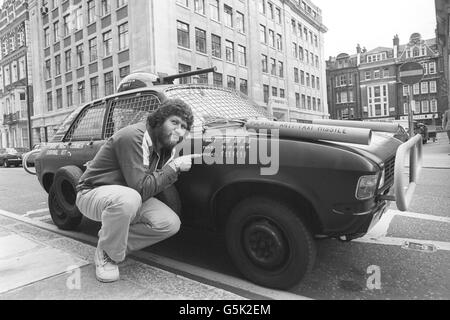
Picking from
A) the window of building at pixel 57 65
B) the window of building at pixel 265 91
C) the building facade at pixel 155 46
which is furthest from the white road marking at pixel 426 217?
the window of building at pixel 57 65

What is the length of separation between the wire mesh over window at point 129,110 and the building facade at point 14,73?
4054 centimetres

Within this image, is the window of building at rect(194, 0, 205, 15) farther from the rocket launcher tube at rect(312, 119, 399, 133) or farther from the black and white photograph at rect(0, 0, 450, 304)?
the rocket launcher tube at rect(312, 119, 399, 133)

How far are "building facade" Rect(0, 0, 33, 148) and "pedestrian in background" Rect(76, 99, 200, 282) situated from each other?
41.6 m

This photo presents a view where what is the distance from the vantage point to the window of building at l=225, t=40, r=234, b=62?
107 feet

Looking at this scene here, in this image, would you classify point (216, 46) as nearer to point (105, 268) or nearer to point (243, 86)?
point (243, 86)

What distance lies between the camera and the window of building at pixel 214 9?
31031 millimetres

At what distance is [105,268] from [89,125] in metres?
1.92

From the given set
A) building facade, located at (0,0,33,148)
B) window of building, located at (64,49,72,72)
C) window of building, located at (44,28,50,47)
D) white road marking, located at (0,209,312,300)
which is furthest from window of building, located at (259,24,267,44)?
white road marking, located at (0,209,312,300)

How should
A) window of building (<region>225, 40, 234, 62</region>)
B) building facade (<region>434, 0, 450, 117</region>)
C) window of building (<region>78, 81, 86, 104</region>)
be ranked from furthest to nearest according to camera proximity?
window of building (<region>225, 40, 234, 62</region>) < window of building (<region>78, 81, 86, 104</region>) < building facade (<region>434, 0, 450, 117</region>)

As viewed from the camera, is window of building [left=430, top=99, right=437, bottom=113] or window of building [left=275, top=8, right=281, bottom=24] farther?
window of building [left=430, top=99, right=437, bottom=113]

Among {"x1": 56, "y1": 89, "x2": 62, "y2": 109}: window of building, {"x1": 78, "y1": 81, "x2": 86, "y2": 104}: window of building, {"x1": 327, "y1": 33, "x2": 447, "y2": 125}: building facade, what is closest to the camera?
{"x1": 78, "y1": 81, "x2": 86, "y2": 104}: window of building

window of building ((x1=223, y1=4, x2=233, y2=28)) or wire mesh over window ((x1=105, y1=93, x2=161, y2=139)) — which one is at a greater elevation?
window of building ((x1=223, y1=4, x2=233, y2=28))

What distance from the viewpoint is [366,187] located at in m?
2.22
